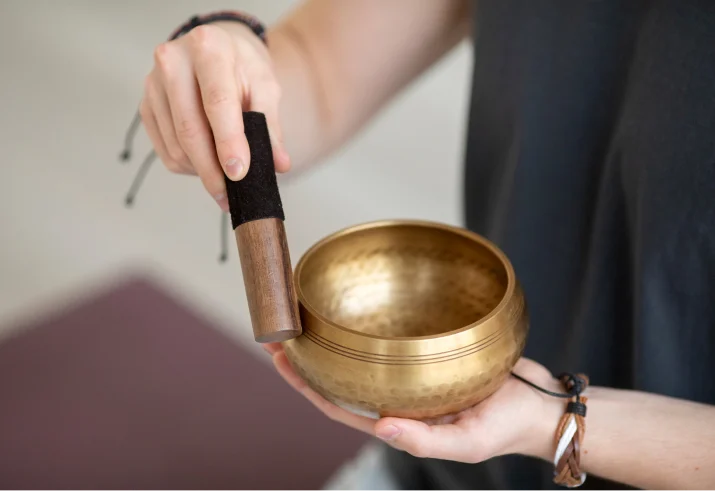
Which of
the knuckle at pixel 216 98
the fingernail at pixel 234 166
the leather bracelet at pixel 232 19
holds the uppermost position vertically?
the leather bracelet at pixel 232 19

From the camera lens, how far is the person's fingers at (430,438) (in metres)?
0.56

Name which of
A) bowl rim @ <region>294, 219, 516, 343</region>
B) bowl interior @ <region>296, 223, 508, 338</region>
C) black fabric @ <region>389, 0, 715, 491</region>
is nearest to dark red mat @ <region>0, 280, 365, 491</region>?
black fabric @ <region>389, 0, 715, 491</region>

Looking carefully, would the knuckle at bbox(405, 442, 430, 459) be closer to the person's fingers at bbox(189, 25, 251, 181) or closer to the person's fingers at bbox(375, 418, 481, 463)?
the person's fingers at bbox(375, 418, 481, 463)

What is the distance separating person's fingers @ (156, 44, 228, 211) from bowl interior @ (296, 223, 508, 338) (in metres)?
0.11

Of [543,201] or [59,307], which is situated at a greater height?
[543,201]

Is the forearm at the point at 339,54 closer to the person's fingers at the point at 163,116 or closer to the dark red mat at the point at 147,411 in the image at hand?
the person's fingers at the point at 163,116

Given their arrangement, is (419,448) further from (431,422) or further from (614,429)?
(614,429)

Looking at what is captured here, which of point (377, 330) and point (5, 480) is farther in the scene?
point (5, 480)

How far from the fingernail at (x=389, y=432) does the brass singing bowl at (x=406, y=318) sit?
2 centimetres

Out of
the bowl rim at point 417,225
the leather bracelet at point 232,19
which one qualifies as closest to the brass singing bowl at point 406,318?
the bowl rim at point 417,225

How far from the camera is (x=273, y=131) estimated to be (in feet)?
2.17

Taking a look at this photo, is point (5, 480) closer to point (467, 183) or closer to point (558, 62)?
point (467, 183)

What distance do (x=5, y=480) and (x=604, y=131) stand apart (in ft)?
3.48

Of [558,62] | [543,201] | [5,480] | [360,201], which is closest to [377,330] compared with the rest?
[543,201]
